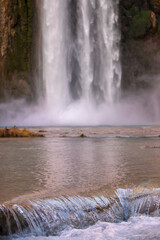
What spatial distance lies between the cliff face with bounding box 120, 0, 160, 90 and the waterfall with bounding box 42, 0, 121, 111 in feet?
12.0

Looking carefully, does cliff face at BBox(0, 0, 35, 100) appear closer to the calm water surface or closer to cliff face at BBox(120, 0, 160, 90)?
cliff face at BBox(120, 0, 160, 90)

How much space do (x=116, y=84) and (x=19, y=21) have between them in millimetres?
10005

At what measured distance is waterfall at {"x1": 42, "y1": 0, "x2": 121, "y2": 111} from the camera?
27312 mm

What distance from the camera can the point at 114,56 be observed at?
28.5 meters

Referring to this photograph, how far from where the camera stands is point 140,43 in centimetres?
3141

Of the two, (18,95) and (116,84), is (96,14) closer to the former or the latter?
(116,84)

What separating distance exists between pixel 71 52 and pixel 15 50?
17.1 feet

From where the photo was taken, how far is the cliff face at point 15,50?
28719 mm

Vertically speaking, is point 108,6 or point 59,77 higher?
point 108,6

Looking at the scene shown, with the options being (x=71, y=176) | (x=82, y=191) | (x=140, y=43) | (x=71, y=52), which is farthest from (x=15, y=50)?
(x=82, y=191)

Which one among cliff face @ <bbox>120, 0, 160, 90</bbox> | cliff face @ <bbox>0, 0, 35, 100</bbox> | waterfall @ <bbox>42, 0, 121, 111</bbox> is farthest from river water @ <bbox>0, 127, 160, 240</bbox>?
cliff face @ <bbox>120, 0, 160, 90</bbox>

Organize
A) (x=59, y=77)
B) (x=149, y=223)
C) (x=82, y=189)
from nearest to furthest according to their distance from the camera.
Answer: (x=149, y=223) → (x=82, y=189) → (x=59, y=77)

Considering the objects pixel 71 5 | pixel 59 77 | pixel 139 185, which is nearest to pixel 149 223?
pixel 139 185

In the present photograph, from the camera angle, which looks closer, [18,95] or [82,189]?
[82,189]
